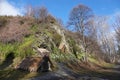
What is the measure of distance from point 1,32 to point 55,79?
15809 millimetres

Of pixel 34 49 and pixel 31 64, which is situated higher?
pixel 34 49

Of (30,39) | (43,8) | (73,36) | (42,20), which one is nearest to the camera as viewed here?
(30,39)

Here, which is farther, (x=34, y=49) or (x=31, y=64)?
(x=34, y=49)

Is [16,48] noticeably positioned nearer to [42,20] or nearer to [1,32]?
[1,32]

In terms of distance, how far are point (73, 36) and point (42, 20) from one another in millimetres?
12902

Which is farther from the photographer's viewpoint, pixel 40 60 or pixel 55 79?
pixel 40 60

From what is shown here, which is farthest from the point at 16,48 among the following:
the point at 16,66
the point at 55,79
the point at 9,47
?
the point at 55,79

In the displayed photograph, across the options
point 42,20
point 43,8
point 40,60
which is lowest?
point 40,60

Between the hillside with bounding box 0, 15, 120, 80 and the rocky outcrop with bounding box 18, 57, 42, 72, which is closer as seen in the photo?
the hillside with bounding box 0, 15, 120, 80

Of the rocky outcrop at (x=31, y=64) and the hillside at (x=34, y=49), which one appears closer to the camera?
the hillside at (x=34, y=49)

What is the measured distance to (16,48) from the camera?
30219 millimetres

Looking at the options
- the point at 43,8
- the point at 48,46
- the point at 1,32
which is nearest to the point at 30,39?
the point at 48,46

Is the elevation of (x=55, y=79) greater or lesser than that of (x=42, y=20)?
lesser

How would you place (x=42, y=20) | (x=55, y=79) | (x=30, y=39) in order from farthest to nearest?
(x=42, y=20) < (x=30, y=39) < (x=55, y=79)
